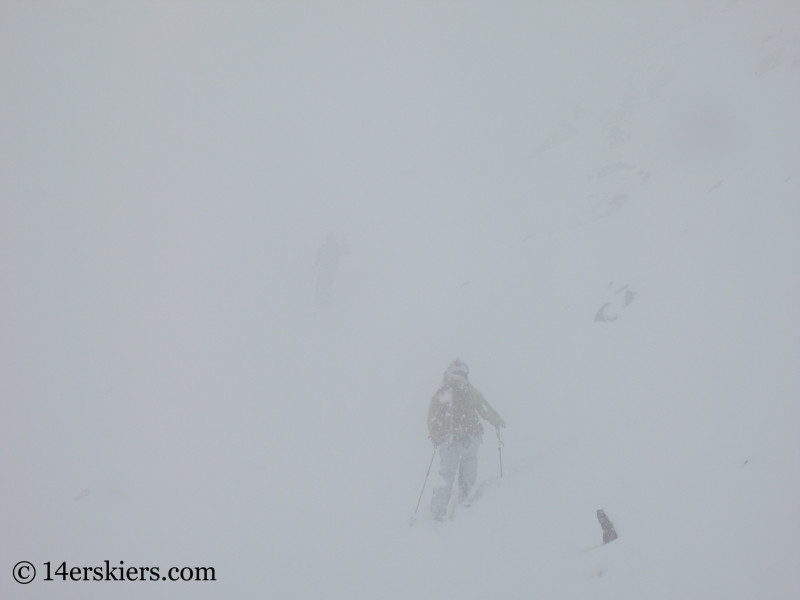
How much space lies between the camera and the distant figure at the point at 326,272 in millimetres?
30906

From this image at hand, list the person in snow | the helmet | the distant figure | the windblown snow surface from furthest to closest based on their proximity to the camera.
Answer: the distant figure, the helmet, the person in snow, the windblown snow surface

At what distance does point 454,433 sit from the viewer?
26.8 ft

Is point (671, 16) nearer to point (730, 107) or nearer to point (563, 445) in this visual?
point (730, 107)

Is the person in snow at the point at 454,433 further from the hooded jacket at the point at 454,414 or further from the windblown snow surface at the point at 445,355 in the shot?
the windblown snow surface at the point at 445,355

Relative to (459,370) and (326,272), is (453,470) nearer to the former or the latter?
(459,370)

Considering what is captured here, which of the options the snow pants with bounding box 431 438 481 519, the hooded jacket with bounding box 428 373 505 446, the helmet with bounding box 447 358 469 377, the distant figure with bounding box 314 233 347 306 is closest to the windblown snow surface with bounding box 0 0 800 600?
the snow pants with bounding box 431 438 481 519

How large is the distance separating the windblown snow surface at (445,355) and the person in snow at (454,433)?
Answer: 621 millimetres

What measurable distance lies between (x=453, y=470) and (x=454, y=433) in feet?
2.30

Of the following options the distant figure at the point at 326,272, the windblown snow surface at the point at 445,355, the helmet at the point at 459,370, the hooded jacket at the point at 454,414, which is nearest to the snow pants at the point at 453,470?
the hooded jacket at the point at 454,414

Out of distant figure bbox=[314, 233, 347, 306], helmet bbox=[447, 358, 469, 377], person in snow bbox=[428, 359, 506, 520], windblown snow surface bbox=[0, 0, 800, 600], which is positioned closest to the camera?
windblown snow surface bbox=[0, 0, 800, 600]

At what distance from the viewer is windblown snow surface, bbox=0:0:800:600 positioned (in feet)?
19.5

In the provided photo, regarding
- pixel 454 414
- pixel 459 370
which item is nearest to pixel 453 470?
pixel 454 414

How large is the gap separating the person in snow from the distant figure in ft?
75.1

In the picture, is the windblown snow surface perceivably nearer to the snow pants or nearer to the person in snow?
the snow pants
